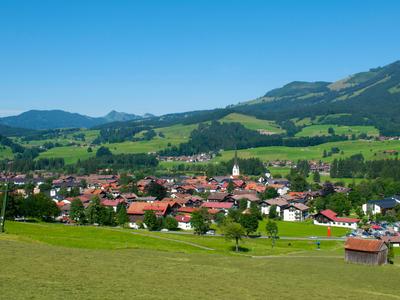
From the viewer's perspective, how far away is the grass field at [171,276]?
3142 centimetres

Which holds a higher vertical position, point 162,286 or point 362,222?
point 162,286

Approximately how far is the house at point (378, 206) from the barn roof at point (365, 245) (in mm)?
68372

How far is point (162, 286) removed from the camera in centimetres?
3416

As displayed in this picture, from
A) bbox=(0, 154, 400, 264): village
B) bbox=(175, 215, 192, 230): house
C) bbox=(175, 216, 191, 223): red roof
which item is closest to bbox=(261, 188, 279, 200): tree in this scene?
bbox=(0, 154, 400, 264): village

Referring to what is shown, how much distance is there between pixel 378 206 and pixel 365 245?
72.8 m

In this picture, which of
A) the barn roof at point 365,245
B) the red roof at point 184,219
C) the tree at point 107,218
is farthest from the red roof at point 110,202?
the barn roof at point 365,245

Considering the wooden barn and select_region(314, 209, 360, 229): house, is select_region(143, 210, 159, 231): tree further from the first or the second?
the wooden barn

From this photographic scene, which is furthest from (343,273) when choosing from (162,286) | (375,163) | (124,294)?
(375,163)

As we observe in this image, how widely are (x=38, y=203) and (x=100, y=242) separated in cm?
4153

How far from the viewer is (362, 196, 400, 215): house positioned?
411ft

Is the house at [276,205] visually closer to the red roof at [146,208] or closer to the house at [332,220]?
the house at [332,220]

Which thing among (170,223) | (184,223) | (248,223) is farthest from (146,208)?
(248,223)

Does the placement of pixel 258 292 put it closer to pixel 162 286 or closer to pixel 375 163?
pixel 162 286

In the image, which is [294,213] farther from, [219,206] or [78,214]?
[78,214]
